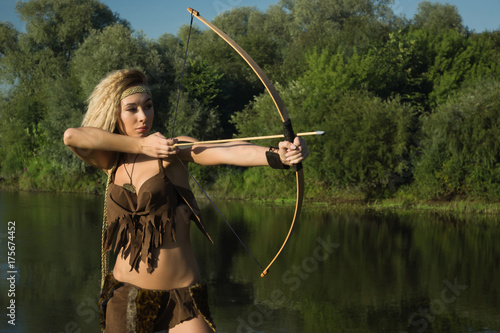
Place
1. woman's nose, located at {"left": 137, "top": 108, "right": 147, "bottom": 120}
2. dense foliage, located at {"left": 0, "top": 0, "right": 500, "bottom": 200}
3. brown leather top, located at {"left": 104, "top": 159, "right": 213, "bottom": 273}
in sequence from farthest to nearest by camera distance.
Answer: dense foliage, located at {"left": 0, "top": 0, "right": 500, "bottom": 200} → woman's nose, located at {"left": 137, "top": 108, "right": 147, "bottom": 120} → brown leather top, located at {"left": 104, "top": 159, "right": 213, "bottom": 273}

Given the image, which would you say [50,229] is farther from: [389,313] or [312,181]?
[312,181]

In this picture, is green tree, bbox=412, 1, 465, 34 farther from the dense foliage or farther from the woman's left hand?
the woman's left hand

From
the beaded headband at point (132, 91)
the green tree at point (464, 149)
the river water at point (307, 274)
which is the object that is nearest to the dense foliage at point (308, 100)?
the green tree at point (464, 149)

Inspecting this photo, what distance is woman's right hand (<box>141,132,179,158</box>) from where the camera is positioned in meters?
3.27

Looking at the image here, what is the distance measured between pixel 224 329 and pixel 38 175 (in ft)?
85.4

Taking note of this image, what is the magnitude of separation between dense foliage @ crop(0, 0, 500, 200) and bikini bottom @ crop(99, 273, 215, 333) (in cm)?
2225

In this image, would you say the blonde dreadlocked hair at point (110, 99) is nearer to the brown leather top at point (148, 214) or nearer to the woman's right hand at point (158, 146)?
the brown leather top at point (148, 214)

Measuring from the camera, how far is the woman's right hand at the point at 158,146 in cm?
327

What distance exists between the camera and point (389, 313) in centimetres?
945

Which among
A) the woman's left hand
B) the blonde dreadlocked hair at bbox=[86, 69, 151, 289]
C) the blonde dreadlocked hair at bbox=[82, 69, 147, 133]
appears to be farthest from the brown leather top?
the woman's left hand

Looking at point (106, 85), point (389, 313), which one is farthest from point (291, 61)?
point (106, 85)

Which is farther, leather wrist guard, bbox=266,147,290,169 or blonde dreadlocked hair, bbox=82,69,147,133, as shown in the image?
blonde dreadlocked hair, bbox=82,69,147,133

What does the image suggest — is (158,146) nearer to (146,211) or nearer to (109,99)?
(146,211)

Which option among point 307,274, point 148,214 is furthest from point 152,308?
point 307,274
